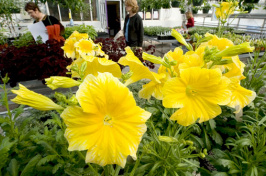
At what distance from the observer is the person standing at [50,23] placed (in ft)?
7.60

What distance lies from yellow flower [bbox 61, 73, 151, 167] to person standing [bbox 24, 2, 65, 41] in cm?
224

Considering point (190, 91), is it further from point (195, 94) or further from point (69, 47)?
point (69, 47)

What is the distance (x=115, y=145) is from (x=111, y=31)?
31.1 ft

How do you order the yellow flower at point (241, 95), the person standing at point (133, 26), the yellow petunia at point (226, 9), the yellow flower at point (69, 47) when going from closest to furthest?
the yellow flower at point (241, 95) < the yellow flower at point (69, 47) < the yellow petunia at point (226, 9) < the person standing at point (133, 26)

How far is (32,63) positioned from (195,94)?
1948 mm

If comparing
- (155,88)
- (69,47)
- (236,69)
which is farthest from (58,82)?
(69,47)

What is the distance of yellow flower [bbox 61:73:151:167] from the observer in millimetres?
447

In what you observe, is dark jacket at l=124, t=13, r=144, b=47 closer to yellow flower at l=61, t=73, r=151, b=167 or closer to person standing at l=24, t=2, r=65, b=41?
person standing at l=24, t=2, r=65, b=41

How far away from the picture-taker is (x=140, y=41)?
123 inches

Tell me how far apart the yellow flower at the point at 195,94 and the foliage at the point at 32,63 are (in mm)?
1594

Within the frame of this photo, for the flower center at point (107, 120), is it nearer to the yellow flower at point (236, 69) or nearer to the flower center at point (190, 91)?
the flower center at point (190, 91)

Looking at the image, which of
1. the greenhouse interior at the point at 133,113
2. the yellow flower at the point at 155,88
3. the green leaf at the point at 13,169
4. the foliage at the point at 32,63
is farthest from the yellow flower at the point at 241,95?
the foliage at the point at 32,63

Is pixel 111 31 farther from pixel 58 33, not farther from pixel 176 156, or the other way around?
pixel 176 156

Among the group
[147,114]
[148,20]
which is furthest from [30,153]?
[148,20]
